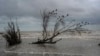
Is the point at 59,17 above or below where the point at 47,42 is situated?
above

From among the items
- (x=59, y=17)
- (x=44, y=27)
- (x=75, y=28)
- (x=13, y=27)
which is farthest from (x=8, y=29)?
(x=75, y=28)

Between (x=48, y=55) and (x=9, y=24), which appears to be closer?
(x=48, y=55)

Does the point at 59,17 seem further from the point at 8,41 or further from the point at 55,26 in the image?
the point at 8,41

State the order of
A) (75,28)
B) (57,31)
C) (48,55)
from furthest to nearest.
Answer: (57,31), (75,28), (48,55)

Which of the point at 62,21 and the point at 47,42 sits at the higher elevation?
the point at 62,21

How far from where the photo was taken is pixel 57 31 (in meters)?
29.9

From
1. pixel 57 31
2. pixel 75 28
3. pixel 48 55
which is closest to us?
pixel 48 55

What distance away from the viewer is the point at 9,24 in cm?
2969

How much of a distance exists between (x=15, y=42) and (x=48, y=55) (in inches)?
535

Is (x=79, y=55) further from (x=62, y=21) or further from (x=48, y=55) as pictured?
(x=62, y=21)

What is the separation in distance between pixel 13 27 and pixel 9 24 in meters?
0.76

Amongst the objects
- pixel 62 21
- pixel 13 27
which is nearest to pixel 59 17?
pixel 62 21

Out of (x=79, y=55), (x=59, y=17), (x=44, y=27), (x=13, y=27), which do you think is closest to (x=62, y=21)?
(x=59, y=17)

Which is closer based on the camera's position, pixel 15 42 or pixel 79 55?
pixel 79 55
